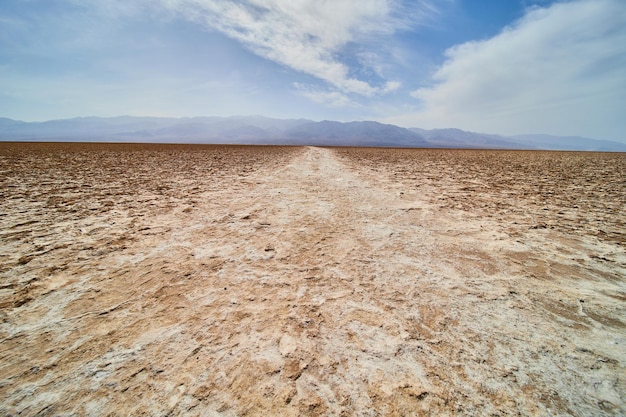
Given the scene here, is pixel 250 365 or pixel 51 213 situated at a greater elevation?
pixel 51 213

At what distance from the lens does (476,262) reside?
350 centimetres

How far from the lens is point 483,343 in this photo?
6.91 feet

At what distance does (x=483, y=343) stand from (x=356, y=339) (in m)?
1.08

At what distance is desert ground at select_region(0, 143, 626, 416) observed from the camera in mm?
1657

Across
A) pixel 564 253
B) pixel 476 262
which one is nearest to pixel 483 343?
pixel 476 262

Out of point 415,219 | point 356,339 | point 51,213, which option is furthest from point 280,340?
Result: point 51,213

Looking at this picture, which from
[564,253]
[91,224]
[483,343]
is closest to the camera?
[483,343]

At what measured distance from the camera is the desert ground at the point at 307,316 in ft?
5.44

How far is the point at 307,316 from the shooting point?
2396 mm

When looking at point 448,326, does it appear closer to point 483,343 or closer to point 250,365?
point 483,343

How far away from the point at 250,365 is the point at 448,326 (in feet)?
5.87

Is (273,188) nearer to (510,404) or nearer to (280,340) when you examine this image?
(280,340)

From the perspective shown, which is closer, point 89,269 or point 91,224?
point 89,269

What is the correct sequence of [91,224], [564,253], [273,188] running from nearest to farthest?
[564,253] < [91,224] < [273,188]
